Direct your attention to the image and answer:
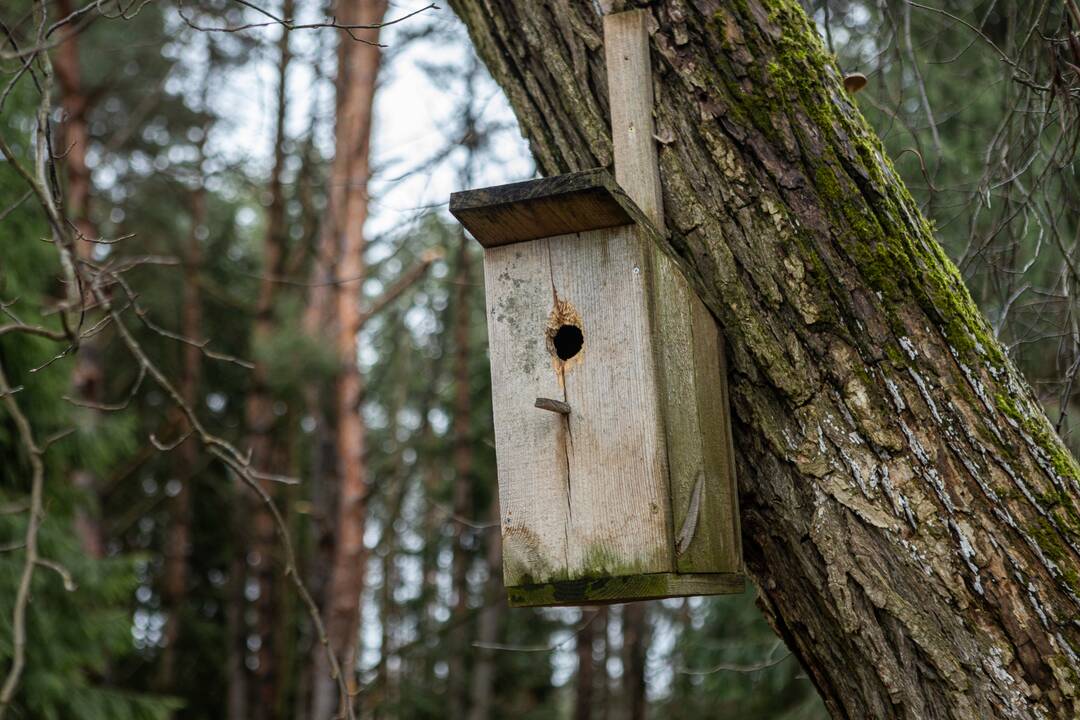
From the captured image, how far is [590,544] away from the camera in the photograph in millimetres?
1997

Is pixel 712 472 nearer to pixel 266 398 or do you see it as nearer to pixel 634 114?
pixel 634 114

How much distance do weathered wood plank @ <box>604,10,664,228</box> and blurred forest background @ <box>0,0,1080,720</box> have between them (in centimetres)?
88

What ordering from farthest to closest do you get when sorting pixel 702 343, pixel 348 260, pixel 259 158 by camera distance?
pixel 259 158 < pixel 348 260 < pixel 702 343

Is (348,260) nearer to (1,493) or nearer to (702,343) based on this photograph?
(1,493)

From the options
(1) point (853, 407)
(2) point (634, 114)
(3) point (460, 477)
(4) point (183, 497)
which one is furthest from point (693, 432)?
(4) point (183, 497)

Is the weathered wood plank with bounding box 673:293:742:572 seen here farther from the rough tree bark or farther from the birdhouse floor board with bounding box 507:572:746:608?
the rough tree bark

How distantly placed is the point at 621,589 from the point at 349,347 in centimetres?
682

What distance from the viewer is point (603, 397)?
6.68 feet

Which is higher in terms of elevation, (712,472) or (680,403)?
(680,403)

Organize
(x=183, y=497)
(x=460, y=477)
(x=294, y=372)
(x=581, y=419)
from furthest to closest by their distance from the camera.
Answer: (x=183, y=497) < (x=460, y=477) < (x=294, y=372) < (x=581, y=419)

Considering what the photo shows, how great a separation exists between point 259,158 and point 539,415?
958 cm

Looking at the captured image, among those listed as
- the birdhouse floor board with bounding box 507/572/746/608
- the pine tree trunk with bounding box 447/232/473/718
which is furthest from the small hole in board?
the pine tree trunk with bounding box 447/232/473/718

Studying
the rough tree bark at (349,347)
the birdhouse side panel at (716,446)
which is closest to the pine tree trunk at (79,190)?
the rough tree bark at (349,347)

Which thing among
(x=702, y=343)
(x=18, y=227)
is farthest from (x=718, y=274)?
(x=18, y=227)
